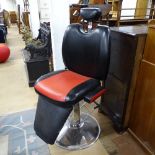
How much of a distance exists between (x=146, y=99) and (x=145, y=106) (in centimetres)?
7

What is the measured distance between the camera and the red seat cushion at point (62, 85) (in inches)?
50.0

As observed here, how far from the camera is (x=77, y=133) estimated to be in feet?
5.78

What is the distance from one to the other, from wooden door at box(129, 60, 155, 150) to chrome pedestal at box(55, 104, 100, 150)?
0.45m

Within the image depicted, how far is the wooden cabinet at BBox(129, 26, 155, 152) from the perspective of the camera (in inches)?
52.6

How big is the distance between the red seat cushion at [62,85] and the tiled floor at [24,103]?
2.10 ft

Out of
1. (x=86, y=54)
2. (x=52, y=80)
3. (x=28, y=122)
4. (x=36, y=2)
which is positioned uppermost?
(x=36, y=2)

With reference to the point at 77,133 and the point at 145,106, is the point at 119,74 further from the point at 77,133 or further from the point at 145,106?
the point at 77,133

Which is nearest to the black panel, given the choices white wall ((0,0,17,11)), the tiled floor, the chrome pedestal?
the tiled floor

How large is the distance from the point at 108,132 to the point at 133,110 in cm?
38

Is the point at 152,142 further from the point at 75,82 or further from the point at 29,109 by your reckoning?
the point at 29,109

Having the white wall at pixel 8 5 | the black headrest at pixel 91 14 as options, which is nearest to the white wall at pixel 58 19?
the black headrest at pixel 91 14

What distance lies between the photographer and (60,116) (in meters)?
1.33

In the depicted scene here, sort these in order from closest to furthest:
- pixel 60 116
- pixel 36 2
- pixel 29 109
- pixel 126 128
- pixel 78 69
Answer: pixel 60 116 < pixel 78 69 < pixel 126 128 < pixel 29 109 < pixel 36 2

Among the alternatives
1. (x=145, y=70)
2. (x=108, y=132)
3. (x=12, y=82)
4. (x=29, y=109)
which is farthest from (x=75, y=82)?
(x=12, y=82)
